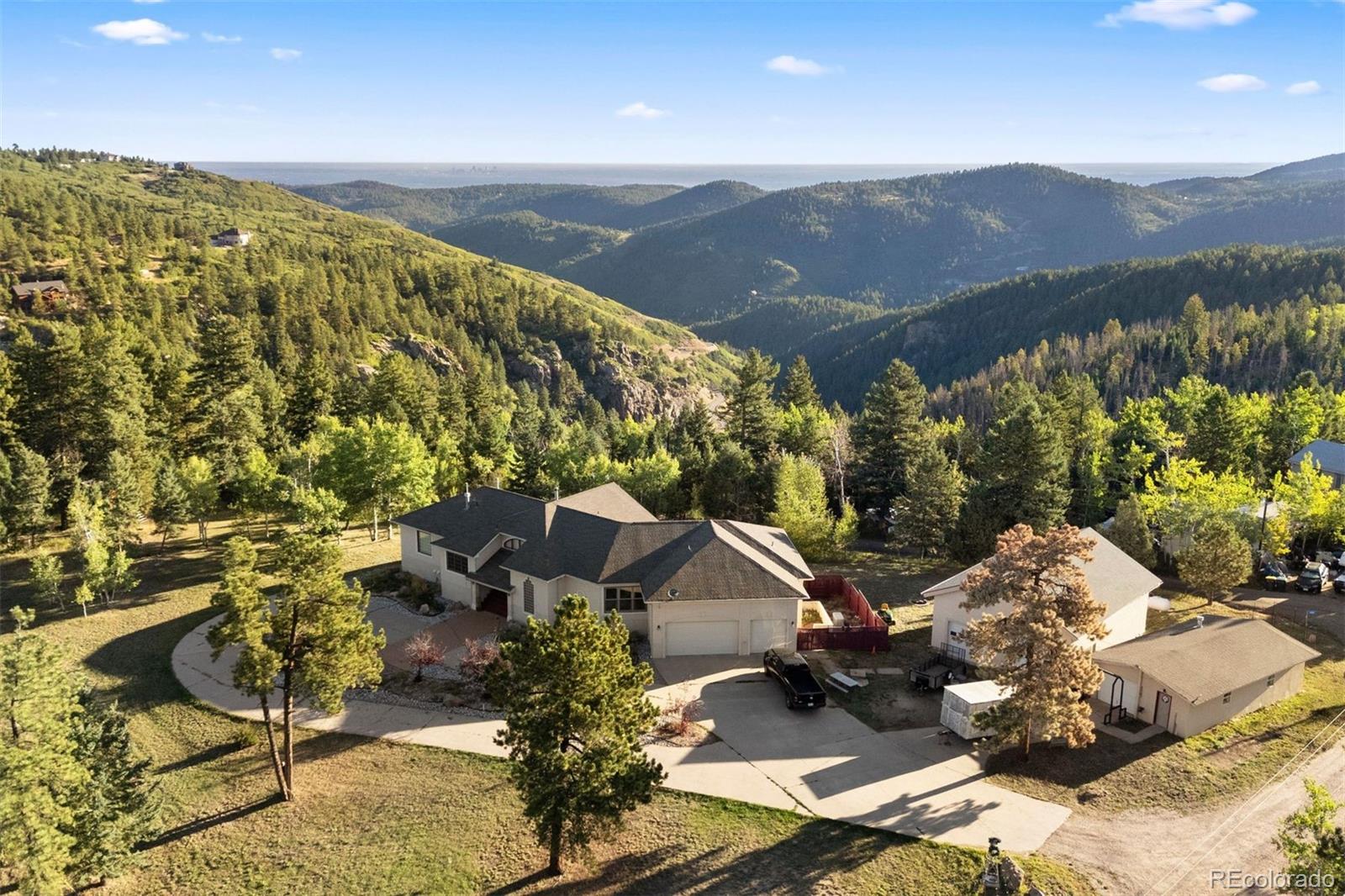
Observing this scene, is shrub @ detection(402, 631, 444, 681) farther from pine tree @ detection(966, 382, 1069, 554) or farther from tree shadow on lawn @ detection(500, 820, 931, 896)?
pine tree @ detection(966, 382, 1069, 554)

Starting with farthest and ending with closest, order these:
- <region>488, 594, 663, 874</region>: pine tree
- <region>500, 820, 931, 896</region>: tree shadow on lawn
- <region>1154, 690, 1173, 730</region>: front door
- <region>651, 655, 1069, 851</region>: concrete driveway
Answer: <region>1154, 690, 1173, 730</region>: front door < <region>651, 655, 1069, 851</region>: concrete driveway < <region>500, 820, 931, 896</region>: tree shadow on lawn < <region>488, 594, 663, 874</region>: pine tree

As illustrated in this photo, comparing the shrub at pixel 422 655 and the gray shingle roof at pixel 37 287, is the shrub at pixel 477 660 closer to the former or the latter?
the shrub at pixel 422 655

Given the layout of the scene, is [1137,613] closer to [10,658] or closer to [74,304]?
[10,658]

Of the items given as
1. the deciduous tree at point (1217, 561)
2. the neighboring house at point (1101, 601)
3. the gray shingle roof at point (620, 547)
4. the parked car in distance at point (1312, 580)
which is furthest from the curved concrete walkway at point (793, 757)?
the parked car in distance at point (1312, 580)

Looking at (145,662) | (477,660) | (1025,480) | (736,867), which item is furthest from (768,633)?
(1025,480)

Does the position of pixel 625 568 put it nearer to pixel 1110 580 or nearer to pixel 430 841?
pixel 430 841

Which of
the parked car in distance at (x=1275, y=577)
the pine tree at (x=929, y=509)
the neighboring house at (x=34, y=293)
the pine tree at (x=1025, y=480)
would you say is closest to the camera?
the parked car in distance at (x=1275, y=577)

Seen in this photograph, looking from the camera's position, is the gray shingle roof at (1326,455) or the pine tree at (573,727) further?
the gray shingle roof at (1326,455)

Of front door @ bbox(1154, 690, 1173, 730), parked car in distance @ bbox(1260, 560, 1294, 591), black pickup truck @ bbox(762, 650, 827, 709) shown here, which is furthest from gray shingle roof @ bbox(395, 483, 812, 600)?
parked car in distance @ bbox(1260, 560, 1294, 591)
